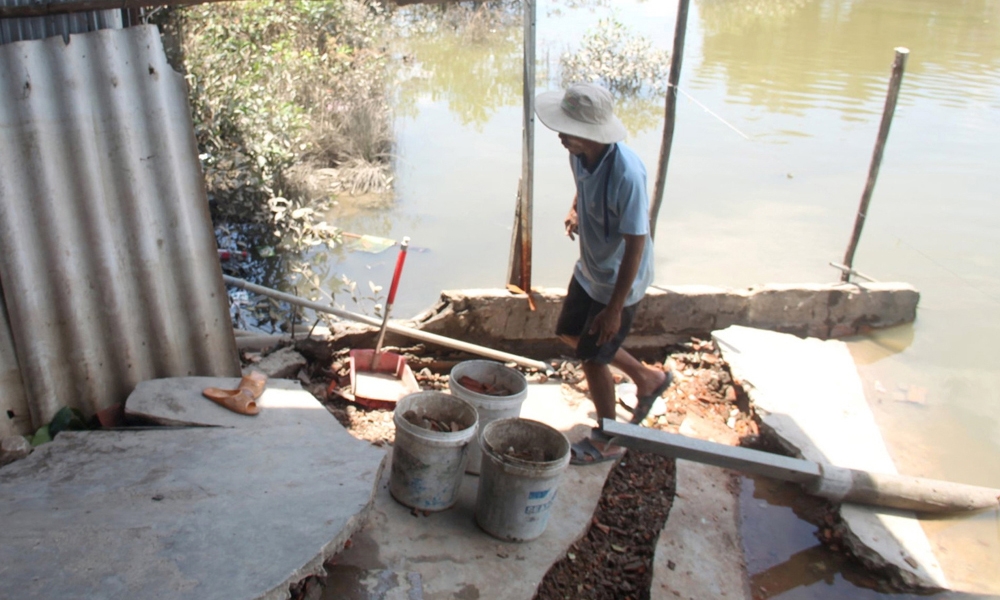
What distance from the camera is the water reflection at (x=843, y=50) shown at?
13711 mm

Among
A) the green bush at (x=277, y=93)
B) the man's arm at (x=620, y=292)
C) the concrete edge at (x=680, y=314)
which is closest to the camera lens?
the man's arm at (x=620, y=292)

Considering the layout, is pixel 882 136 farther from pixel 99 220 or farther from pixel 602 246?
pixel 99 220

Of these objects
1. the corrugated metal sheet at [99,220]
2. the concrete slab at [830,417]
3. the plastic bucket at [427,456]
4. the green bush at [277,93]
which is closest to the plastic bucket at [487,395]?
the plastic bucket at [427,456]

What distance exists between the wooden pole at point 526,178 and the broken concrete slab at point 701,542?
5.45ft

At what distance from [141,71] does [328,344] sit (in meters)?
1.90

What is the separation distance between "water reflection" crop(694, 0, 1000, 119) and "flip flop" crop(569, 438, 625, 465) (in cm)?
1029

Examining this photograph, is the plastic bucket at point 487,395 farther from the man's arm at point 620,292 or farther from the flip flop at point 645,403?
the flip flop at point 645,403

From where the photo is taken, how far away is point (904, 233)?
878cm

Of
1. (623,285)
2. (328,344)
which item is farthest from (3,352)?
(623,285)

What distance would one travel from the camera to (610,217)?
11.9 ft

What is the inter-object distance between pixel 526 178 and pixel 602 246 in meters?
1.34

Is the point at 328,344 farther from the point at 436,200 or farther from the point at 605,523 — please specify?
the point at 436,200

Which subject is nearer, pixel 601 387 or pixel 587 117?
pixel 587 117

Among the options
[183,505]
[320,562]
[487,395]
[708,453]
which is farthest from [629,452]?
[183,505]
